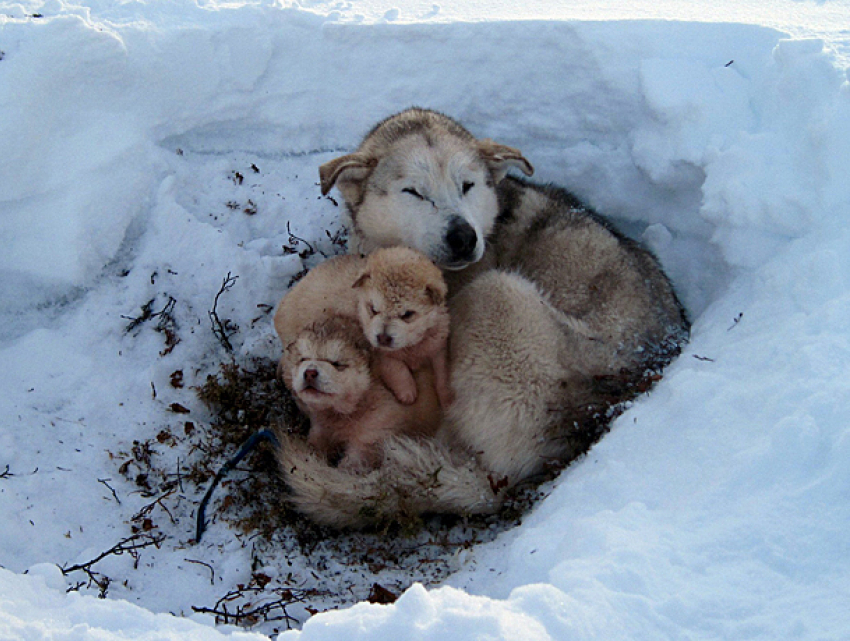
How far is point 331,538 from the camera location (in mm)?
3523

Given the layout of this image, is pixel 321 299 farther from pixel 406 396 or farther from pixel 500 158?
pixel 500 158

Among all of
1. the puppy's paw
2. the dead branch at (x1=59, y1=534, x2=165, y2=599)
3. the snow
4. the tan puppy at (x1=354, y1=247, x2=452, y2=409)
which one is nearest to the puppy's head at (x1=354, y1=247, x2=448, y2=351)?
the tan puppy at (x1=354, y1=247, x2=452, y2=409)

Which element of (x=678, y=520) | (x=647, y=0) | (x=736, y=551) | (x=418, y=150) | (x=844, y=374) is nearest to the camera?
(x=736, y=551)

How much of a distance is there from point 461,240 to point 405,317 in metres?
0.66

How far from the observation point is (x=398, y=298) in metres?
3.39

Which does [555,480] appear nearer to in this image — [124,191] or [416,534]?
[416,534]

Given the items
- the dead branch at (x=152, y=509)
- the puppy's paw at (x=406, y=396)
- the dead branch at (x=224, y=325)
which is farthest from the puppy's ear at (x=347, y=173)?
the dead branch at (x=152, y=509)

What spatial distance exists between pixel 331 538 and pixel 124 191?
2.97 metres

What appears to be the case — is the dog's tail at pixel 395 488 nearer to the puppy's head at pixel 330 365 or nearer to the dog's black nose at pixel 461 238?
the puppy's head at pixel 330 365

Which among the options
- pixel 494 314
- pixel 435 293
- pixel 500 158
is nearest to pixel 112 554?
pixel 435 293

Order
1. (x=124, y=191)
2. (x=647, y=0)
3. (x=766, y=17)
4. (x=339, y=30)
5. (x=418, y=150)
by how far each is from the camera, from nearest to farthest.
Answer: (x=418, y=150), (x=124, y=191), (x=766, y=17), (x=339, y=30), (x=647, y=0)

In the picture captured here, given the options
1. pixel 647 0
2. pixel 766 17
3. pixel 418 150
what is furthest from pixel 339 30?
pixel 766 17

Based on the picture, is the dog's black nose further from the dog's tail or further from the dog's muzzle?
the dog's tail

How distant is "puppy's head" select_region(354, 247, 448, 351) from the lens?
3383mm
